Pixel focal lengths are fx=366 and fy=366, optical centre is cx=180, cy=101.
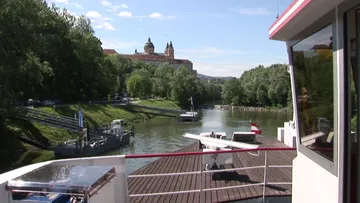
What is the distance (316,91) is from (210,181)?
18.4ft

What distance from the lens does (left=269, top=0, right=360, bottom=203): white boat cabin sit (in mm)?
2783

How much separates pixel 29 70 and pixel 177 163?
1987 cm

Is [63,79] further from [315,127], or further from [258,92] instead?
[258,92]

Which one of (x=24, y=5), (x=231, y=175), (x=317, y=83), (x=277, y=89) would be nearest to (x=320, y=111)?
(x=317, y=83)

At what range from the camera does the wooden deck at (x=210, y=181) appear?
703cm

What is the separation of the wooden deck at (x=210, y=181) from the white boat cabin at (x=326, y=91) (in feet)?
8.31

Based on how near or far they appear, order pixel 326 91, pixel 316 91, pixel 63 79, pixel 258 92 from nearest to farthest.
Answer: pixel 326 91
pixel 316 91
pixel 63 79
pixel 258 92

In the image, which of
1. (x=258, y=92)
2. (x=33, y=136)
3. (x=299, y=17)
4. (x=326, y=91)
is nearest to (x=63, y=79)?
(x=33, y=136)

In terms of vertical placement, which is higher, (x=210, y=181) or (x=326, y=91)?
(x=326, y=91)

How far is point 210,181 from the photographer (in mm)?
8570

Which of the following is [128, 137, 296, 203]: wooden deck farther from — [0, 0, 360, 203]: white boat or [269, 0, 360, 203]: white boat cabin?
[269, 0, 360, 203]: white boat cabin

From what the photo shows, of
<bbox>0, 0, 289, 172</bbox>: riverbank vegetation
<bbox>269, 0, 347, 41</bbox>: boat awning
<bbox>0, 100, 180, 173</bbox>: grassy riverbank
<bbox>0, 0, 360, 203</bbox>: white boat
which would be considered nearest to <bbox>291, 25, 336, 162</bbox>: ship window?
<bbox>0, 0, 360, 203</bbox>: white boat

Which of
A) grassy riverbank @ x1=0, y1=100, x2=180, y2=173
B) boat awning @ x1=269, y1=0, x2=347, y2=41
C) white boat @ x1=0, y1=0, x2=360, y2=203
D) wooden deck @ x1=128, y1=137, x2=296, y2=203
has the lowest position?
grassy riverbank @ x1=0, y1=100, x2=180, y2=173

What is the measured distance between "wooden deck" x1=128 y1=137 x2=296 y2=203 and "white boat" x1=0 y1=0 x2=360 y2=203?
2.23m
